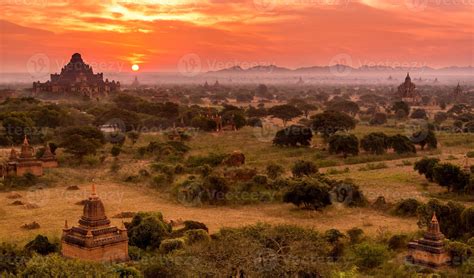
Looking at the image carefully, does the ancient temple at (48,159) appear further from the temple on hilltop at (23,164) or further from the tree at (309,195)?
the tree at (309,195)

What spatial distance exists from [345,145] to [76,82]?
212 ft

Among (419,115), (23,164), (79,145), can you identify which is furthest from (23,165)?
(419,115)

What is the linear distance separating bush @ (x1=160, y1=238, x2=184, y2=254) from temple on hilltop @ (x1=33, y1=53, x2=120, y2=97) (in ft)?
255

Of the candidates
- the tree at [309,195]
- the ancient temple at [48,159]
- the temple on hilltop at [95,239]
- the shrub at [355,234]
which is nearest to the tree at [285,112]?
the ancient temple at [48,159]

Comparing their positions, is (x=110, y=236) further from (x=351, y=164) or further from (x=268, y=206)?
(x=351, y=164)

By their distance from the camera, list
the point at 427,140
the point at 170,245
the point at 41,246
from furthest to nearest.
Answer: the point at 427,140
the point at 170,245
the point at 41,246

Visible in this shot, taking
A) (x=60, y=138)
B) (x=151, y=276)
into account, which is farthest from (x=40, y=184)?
(x=151, y=276)

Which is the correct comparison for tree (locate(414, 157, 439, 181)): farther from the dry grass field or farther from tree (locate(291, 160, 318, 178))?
tree (locate(291, 160, 318, 178))

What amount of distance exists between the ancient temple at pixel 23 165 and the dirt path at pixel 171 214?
9.15 ft

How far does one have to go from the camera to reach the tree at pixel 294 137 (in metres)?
51.2

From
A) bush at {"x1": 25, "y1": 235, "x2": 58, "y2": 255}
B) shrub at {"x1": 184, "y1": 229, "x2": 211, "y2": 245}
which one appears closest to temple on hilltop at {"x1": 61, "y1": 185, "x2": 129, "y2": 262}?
bush at {"x1": 25, "y1": 235, "x2": 58, "y2": 255}

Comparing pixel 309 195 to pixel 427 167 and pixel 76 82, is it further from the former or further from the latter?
pixel 76 82

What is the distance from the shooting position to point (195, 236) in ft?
78.5

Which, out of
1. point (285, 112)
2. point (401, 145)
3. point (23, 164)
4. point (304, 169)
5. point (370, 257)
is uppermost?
point (285, 112)
